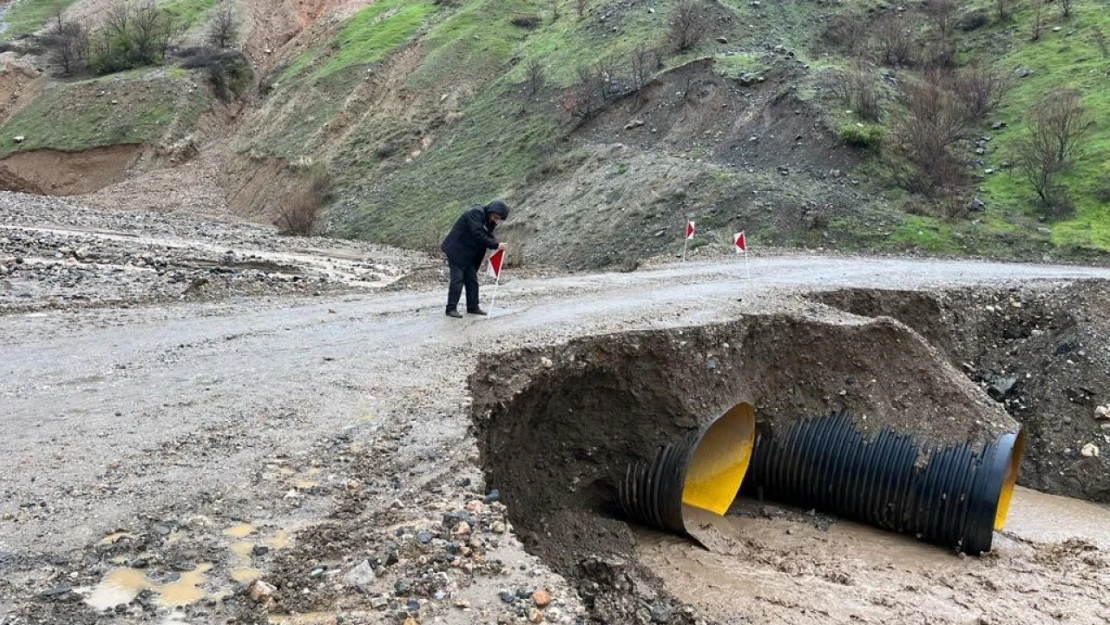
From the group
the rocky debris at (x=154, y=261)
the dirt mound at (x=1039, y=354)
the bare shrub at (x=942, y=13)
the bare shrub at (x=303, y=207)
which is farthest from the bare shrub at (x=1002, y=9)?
the bare shrub at (x=303, y=207)

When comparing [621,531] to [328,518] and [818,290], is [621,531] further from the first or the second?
[818,290]

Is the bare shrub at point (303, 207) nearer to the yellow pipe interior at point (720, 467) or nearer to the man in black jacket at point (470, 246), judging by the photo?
the man in black jacket at point (470, 246)

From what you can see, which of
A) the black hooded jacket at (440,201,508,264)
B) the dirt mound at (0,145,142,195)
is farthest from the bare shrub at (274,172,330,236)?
the black hooded jacket at (440,201,508,264)

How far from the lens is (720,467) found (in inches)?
374

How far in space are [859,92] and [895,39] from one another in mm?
6703

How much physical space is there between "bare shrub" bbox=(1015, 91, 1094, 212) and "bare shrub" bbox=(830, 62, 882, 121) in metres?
3.62

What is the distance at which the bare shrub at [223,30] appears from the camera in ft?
141

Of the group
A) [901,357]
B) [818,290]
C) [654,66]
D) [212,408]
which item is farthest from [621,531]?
[654,66]

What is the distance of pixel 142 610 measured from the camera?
4.11m

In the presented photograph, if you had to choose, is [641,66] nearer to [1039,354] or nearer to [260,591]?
[1039,354]

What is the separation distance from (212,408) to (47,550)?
7.51ft

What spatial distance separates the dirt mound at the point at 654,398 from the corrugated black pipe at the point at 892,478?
237mm

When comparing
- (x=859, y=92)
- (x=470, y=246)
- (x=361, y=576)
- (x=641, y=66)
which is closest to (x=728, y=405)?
(x=470, y=246)

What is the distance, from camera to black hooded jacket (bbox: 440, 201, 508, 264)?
10266 mm
